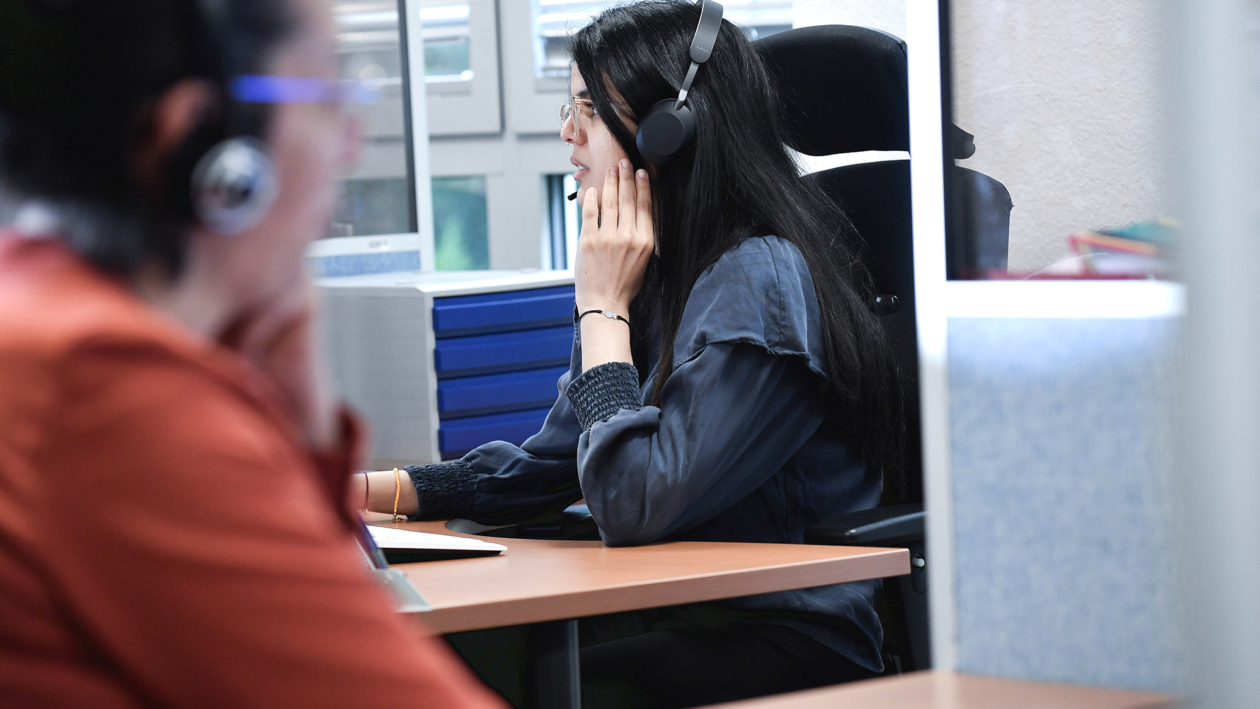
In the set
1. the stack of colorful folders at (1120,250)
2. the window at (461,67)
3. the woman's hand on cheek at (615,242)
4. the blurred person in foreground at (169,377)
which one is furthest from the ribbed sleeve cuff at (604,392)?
the window at (461,67)

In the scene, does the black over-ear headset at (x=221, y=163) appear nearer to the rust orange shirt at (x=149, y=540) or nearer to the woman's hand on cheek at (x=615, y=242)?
the rust orange shirt at (x=149, y=540)

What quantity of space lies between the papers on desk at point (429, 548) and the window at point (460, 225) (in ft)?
6.91

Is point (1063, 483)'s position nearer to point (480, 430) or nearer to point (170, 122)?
point (170, 122)

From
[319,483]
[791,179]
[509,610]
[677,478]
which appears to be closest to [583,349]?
[677,478]

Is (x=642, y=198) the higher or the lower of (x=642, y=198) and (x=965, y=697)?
the higher

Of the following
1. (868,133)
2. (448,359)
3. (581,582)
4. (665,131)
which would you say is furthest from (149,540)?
(448,359)

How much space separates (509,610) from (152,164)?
0.67 meters

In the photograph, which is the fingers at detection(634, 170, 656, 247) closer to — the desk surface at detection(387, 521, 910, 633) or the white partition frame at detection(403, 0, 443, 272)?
the desk surface at detection(387, 521, 910, 633)

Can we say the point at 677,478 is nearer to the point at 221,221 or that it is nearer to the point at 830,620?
the point at 830,620

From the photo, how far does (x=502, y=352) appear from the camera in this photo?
1.87 meters

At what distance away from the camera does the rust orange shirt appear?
30 cm

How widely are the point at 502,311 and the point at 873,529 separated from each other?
78 centimetres

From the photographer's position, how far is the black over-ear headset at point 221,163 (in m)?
0.35

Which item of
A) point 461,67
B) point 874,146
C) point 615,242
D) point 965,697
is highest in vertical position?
point 461,67
